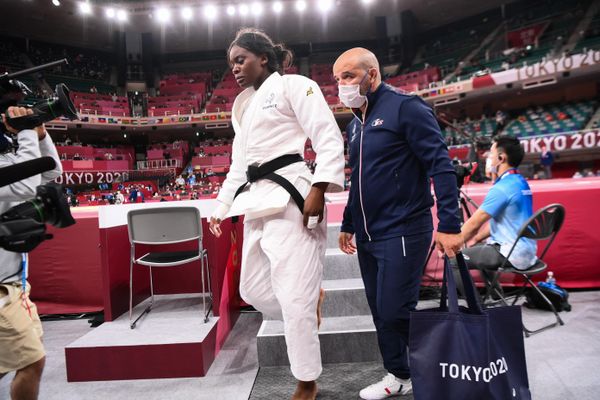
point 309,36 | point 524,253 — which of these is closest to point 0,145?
point 524,253

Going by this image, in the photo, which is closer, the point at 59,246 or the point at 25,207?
the point at 25,207

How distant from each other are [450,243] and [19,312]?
1.62 meters

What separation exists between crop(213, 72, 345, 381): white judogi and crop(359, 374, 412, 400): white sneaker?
13.5 inches

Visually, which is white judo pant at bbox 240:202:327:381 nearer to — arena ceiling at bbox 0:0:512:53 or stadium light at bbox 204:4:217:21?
arena ceiling at bbox 0:0:512:53

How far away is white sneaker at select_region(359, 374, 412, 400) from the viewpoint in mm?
1739

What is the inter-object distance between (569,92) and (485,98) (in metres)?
3.19

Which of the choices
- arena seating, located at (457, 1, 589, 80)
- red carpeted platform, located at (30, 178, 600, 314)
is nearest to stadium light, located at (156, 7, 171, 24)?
arena seating, located at (457, 1, 589, 80)

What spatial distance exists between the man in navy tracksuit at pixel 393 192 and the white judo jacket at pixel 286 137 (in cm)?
14

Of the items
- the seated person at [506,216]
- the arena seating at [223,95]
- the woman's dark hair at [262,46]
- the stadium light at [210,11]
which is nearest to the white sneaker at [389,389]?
the seated person at [506,216]

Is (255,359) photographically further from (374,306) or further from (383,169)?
(383,169)

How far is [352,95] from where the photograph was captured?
5.32ft

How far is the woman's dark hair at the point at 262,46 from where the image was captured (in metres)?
1.65

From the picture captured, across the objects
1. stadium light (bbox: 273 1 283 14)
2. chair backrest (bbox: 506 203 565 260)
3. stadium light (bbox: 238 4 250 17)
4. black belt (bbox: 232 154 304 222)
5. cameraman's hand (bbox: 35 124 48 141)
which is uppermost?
stadium light (bbox: 238 4 250 17)

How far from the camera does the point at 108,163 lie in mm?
17609
